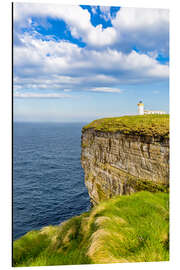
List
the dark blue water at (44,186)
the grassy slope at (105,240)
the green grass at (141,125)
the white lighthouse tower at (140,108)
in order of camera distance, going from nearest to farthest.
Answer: the grassy slope at (105,240), the green grass at (141,125), the white lighthouse tower at (140,108), the dark blue water at (44,186)

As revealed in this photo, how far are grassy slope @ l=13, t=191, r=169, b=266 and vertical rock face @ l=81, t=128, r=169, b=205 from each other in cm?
119

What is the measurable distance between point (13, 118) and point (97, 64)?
2703 millimetres

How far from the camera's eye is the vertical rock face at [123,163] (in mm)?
4699

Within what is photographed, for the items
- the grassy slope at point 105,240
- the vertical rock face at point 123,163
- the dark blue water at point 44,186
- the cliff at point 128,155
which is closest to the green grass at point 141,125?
the cliff at point 128,155

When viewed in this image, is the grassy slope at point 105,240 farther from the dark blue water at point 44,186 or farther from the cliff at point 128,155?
the dark blue water at point 44,186

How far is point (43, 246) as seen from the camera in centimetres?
349

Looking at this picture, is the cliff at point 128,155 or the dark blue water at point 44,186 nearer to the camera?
the cliff at point 128,155

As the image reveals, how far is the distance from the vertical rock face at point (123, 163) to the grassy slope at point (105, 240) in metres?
1.19

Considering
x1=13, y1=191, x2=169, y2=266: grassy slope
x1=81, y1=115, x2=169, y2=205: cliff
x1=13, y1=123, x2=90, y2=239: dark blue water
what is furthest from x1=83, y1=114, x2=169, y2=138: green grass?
x1=13, y1=123, x2=90, y2=239: dark blue water

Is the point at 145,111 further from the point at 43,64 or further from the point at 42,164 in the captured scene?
the point at 42,164

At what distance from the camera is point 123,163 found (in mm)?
6641

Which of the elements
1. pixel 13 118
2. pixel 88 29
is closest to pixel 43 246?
pixel 13 118

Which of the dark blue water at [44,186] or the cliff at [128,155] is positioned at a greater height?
the cliff at [128,155]

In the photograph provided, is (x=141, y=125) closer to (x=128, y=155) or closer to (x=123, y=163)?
(x=128, y=155)
